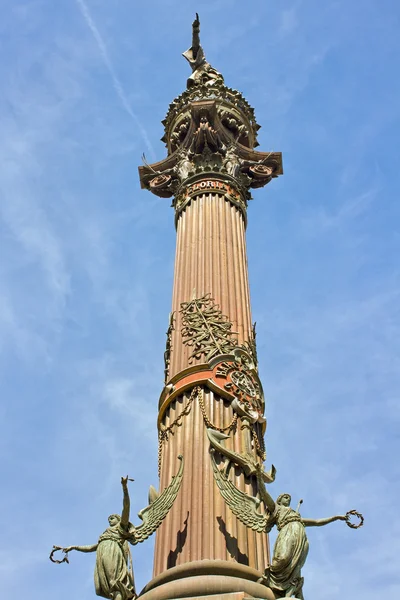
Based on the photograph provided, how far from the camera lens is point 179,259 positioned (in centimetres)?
2097

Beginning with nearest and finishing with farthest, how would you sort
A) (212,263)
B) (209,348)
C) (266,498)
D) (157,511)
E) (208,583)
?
(208,583)
(266,498)
(157,511)
(209,348)
(212,263)

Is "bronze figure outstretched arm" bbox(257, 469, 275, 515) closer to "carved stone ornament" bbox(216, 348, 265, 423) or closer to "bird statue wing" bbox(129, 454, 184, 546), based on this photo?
"bird statue wing" bbox(129, 454, 184, 546)

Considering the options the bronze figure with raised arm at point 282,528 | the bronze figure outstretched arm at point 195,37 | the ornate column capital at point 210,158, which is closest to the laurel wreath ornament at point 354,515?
the bronze figure with raised arm at point 282,528

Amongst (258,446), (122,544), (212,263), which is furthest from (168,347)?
(122,544)

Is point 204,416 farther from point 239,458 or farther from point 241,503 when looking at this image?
point 241,503

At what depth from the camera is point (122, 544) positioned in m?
13.8

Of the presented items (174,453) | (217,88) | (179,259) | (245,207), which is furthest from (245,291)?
(217,88)

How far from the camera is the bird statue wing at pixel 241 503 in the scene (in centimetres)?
1404

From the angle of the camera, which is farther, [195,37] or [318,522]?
[195,37]

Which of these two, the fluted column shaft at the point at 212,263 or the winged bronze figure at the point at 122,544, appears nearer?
the winged bronze figure at the point at 122,544

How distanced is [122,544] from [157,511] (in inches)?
42.9

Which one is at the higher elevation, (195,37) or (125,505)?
(195,37)

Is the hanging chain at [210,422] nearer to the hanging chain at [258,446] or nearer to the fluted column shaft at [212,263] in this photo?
the hanging chain at [258,446]

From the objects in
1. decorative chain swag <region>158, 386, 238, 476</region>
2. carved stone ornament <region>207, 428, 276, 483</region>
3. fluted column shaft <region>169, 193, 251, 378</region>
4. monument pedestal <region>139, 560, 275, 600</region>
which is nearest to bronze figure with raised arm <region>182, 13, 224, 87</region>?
fluted column shaft <region>169, 193, 251, 378</region>
